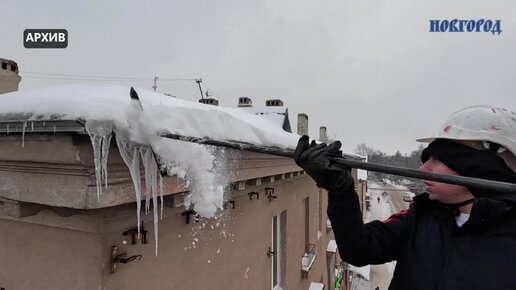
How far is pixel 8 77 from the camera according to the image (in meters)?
4.21

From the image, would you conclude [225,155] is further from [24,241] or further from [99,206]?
[24,241]

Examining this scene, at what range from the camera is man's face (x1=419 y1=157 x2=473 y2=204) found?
157 cm

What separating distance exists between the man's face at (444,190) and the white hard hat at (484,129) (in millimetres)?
147

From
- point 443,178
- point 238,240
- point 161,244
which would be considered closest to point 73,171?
point 161,244

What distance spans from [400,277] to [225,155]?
1226 mm

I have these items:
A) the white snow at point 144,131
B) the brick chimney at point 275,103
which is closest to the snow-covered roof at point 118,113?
the white snow at point 144,131

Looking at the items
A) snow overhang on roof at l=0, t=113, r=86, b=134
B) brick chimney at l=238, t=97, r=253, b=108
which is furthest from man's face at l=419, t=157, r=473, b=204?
brick chimney at l=238, t=97, r=253, b=108

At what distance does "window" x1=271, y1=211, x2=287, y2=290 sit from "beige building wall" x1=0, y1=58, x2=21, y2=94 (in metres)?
4.41

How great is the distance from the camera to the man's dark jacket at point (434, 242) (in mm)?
1395

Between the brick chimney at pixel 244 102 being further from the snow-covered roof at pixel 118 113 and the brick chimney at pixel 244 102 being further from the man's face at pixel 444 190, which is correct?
the man's face at pixel 444 190

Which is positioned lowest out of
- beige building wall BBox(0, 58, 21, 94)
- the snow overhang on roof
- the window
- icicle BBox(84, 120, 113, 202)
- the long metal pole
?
the window

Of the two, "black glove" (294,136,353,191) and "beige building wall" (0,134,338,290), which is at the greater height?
"black glove" (294,136,353,191)

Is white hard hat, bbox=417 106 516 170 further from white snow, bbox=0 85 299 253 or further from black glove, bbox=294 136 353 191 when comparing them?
Result: white snow, bbox=0 85 299 253

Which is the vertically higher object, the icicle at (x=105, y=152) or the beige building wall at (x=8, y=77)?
the beige building wall at (x=8, y=77)
